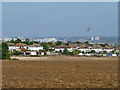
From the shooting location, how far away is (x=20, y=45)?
4011 inches

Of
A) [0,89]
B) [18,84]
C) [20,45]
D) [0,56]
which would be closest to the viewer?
[0,89]

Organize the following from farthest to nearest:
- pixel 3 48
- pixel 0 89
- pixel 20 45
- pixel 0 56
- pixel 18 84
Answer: pixel 20 45
pixel 3 48
pixel 0 56
pixel 18 84
pixel 0 89

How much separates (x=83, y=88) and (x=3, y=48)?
35805mm

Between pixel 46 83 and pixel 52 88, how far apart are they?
153 cm

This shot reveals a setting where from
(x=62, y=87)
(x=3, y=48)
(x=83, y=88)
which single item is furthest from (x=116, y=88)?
(x=3, y=48)

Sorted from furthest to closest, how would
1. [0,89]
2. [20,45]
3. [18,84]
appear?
[20,45] < [18,84] < [0,89]

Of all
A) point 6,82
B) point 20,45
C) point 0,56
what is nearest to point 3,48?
point 0,56

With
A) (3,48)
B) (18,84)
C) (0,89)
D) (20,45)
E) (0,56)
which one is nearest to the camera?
(0,89)

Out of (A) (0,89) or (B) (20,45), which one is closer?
(A) (0,89)

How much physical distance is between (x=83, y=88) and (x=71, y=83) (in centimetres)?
162

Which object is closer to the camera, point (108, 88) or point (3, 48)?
point (108, 88)

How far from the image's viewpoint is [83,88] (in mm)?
13492

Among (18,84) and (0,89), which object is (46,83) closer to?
(18,84)

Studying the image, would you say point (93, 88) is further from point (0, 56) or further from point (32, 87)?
point (0, 56)
